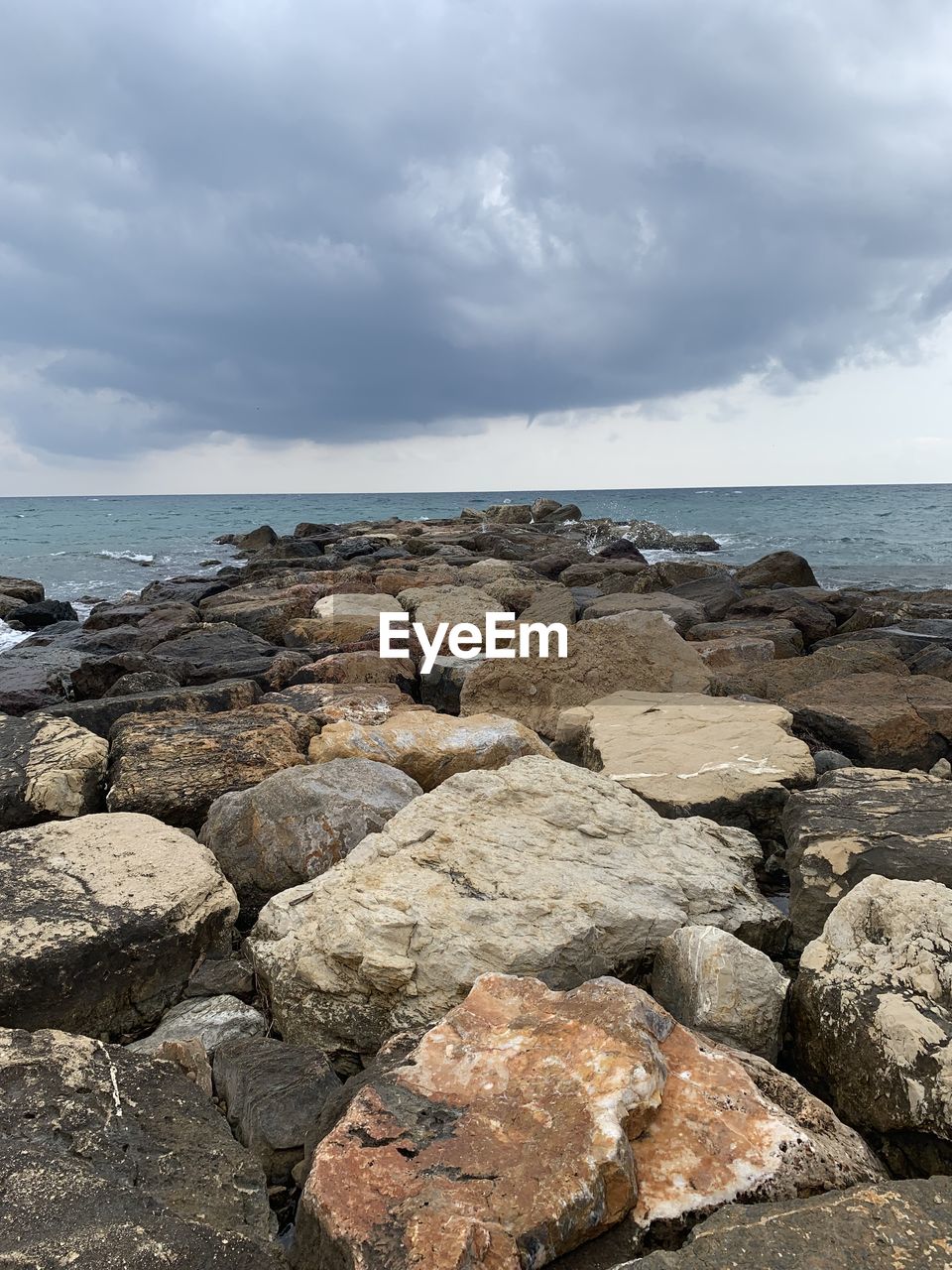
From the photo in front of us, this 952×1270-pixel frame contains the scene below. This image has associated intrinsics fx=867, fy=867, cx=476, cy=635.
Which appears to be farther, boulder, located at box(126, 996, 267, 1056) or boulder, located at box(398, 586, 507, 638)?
boulder, located at box(398, 586, 507, 638)

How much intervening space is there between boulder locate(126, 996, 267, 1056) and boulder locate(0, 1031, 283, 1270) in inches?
14.9

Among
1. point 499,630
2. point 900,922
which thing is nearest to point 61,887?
point 900,922

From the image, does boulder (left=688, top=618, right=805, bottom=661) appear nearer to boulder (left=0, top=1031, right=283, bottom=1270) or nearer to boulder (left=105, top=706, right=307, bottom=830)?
boulder (left=105, top=706, right=307, bottom=830)

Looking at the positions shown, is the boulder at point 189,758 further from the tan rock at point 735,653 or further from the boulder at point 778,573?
the boulder at point 778,573

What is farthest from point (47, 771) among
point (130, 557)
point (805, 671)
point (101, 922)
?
point (130, 557)

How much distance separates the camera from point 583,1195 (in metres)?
1.74

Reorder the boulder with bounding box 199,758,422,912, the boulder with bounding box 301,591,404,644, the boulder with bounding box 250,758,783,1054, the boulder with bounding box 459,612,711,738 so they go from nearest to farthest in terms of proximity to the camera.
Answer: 1. the boulder with bounding box 250,758,783,1054
2. the boulder with bounding box 199,758,422,912
3. the boulder with bounding box 459,612,711,738
4. the boulder with bounding box 301,591,404,644

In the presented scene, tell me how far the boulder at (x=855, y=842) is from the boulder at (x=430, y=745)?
63.3 inches

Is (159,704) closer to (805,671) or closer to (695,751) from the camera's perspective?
(695,751)

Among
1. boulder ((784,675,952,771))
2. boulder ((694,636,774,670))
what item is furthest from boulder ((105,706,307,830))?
boulder ((694,636,774,670))

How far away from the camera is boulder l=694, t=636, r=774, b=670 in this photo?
24.7 ft

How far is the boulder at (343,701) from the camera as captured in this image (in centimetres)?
561

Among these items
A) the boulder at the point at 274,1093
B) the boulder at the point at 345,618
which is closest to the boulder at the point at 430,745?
the boulder at the point at 274,1093

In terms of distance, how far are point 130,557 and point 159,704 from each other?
2465 cm
